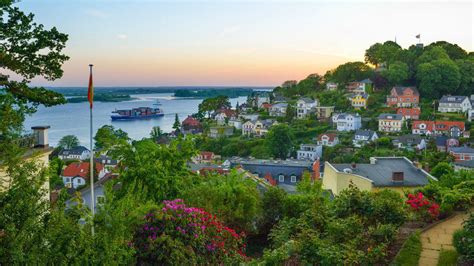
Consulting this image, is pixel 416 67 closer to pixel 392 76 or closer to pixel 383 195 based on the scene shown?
pixel 392 76

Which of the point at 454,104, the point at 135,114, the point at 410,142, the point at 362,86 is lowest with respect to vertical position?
the point at 135,114

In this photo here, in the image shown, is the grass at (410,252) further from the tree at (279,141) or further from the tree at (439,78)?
the tree at (439,78)

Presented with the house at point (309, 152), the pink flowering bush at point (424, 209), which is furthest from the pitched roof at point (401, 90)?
the pink flowering bush at point (424, 209)

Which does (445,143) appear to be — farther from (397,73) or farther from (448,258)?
(448,258)

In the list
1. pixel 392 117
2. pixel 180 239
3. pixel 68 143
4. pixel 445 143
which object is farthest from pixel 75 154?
pixel 180 239

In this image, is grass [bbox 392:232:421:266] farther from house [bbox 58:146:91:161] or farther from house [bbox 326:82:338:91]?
house [bbox 326:82:338:91]
